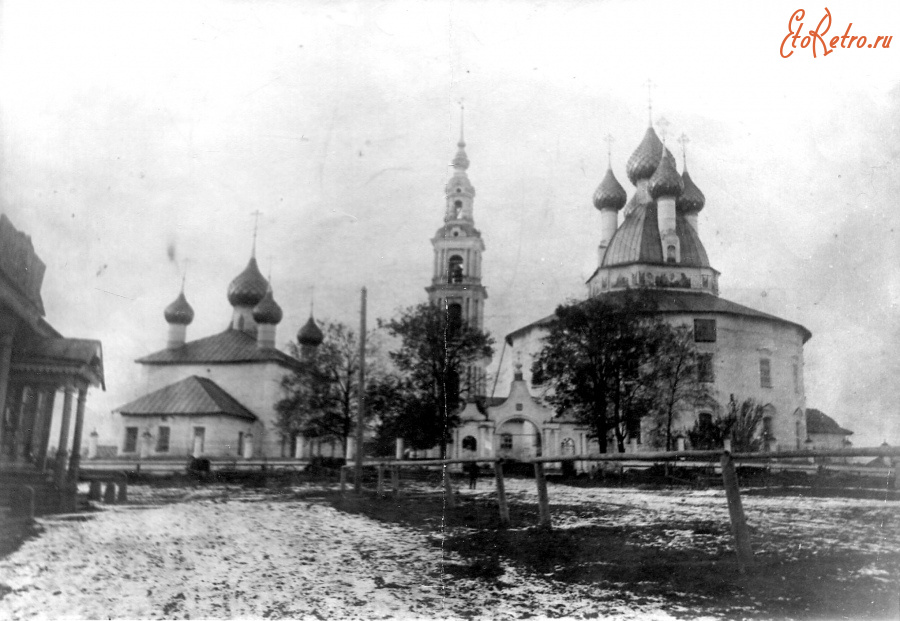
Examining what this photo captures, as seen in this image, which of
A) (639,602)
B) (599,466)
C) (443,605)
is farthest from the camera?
(599,466)

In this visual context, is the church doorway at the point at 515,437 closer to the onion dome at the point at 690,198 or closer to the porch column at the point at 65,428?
the onion dome at the point at 690,198

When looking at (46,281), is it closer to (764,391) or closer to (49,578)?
(49,578)

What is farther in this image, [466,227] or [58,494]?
[466,227]

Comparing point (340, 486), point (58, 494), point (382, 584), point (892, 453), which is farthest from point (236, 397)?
point (892, 453)

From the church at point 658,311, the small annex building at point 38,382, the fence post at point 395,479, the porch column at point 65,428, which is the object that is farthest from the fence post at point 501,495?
the porch column at point 65,428

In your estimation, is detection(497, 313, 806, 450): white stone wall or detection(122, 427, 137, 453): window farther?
detection(497, 313, 806, 450): white stone wall

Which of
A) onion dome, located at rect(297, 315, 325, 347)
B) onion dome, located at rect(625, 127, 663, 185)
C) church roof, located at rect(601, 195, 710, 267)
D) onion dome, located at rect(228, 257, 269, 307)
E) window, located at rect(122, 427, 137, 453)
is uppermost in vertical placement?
onion dome, located at rect(625, 127, 663, 185)

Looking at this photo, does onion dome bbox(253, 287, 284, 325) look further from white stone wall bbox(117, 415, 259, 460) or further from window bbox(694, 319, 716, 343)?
window bbox(694, 319, 716, 343)

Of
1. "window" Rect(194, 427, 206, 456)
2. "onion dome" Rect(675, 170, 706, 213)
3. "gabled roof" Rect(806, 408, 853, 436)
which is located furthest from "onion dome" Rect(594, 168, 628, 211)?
"window" Rect(194, 427, 206, 456)
